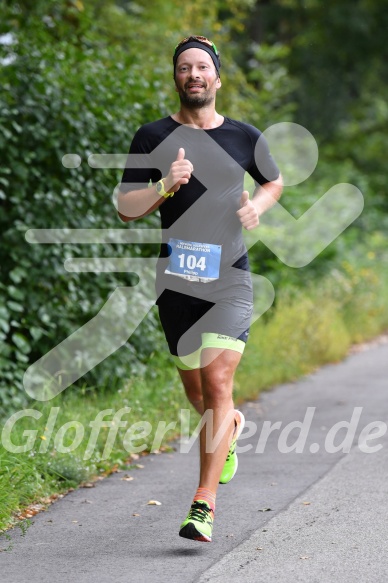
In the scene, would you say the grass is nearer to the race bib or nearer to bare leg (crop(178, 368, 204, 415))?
bare leg (crop(178, 368, 204, 415))

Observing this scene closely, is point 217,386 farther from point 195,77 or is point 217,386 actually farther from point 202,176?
point 195,77

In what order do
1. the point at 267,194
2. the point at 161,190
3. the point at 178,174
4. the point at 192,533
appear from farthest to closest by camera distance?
1. the point at 267,194
2. the point at 161,190
3. the point at 178,174
4. the point at 192,533

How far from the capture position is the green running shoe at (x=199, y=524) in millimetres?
4652

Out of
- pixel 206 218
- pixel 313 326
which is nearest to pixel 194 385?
pixel 206 218

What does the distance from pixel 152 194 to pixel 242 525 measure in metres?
1.68

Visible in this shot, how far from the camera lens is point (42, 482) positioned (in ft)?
19.9

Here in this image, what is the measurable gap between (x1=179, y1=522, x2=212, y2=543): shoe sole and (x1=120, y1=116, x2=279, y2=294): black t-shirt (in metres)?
1.25

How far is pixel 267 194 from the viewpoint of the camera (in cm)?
534

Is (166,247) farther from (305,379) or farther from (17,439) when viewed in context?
(305,379)

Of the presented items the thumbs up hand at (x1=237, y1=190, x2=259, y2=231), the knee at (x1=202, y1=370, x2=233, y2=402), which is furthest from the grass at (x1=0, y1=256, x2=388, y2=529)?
the thumbs up hand at (x1=237, y1=190, x2=259, y2=231)

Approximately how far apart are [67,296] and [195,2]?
837cm

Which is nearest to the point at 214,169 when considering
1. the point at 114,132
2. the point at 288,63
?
the point at 114,132

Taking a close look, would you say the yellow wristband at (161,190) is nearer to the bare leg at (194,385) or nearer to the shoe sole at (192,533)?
the bare leg at (194,385)

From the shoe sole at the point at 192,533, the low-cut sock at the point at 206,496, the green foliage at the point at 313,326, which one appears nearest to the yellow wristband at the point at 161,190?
the low-cut sock at the point at 206,496
